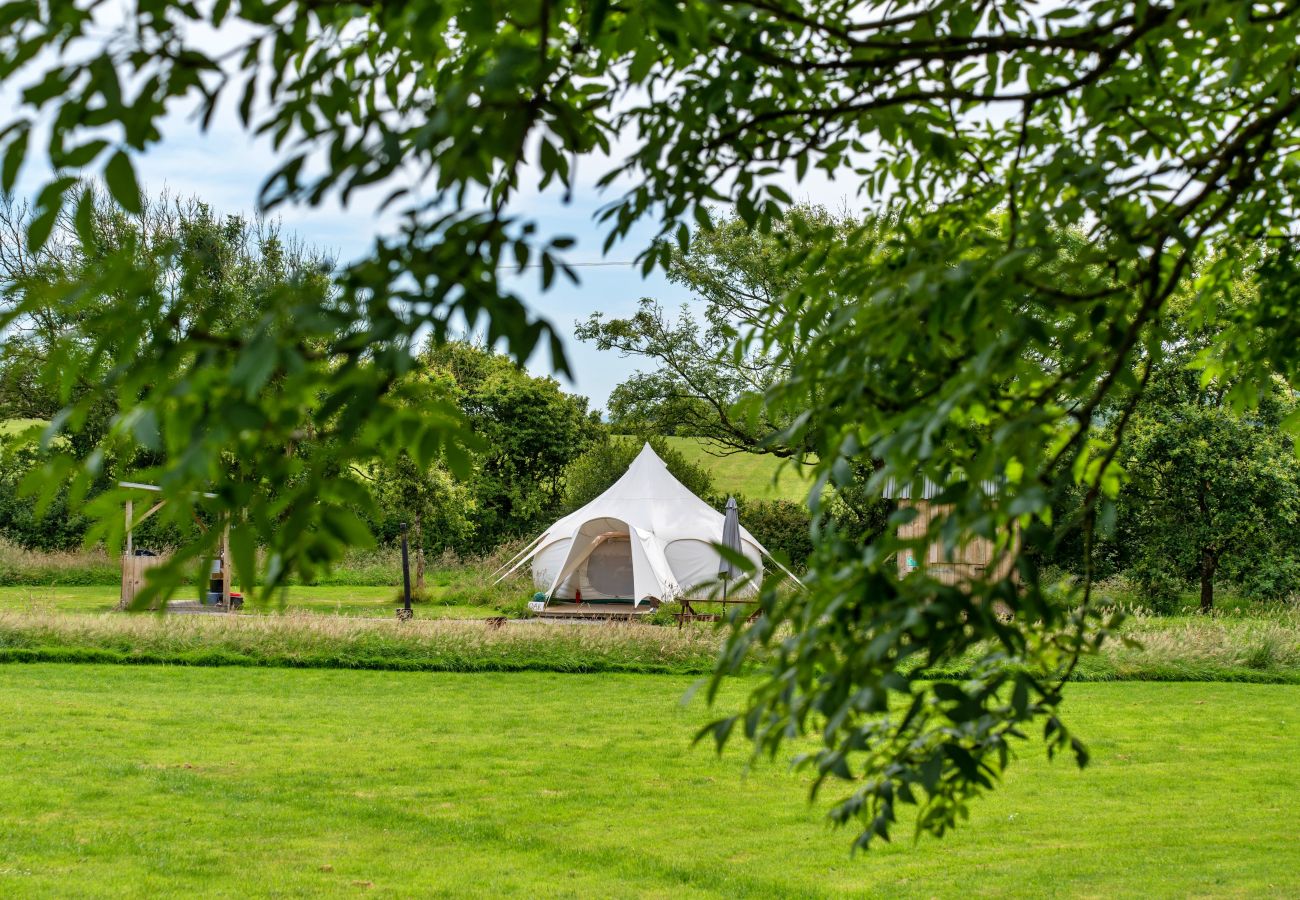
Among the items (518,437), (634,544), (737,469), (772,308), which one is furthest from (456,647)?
(737,469)

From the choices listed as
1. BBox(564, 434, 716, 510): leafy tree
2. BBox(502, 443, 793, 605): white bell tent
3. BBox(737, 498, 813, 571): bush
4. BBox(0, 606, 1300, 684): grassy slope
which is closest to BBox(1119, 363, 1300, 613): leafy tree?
BBox(0, 606, 1300, 684): grassy slope

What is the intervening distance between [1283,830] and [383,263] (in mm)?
6368

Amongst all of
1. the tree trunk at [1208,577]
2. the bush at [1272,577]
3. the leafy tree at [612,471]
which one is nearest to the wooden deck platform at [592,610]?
the leafy tree at [612,471]

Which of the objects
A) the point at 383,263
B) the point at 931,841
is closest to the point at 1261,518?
the point at 931,841

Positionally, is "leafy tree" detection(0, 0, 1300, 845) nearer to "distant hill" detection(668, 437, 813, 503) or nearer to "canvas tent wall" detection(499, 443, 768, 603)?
"canvas tent wall" detection(499, 443, 768, 603)

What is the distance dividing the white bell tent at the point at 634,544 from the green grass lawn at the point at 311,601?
5.56 ft

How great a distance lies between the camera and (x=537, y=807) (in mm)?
6488

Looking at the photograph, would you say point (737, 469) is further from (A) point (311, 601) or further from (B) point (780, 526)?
(A) point (311, 601)

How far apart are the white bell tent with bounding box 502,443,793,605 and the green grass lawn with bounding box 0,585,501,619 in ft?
5.56

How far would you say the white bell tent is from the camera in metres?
18.6

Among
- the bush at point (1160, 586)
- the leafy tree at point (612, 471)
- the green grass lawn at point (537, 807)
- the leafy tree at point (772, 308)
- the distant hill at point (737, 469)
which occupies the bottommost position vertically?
the green grass lawn at point (537, 807)

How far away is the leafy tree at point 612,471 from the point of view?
24516 millimetres

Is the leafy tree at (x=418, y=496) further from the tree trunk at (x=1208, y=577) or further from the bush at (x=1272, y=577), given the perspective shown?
the bush at (x=1272, y=577)

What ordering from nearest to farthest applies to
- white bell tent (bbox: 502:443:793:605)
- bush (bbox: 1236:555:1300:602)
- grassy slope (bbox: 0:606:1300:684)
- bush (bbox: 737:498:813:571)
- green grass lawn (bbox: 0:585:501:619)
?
grassy slope (bbox: 0:606:1300:684) < green grass lawn (bbox: 0:585:501:619) < bush (bbox: 1236:555:1300:602) < white bell tent (bbox: 502:443:793:605) < bush (bbox: 737:498:813:571)
